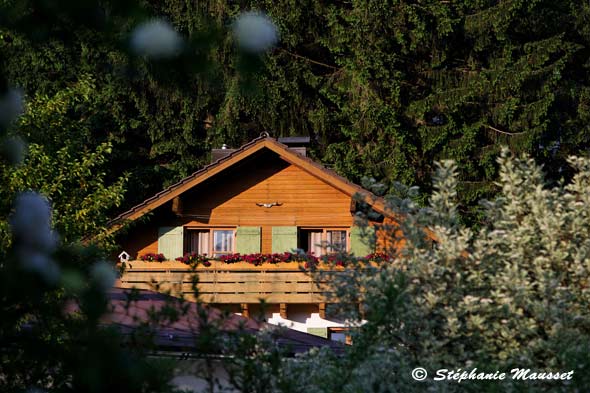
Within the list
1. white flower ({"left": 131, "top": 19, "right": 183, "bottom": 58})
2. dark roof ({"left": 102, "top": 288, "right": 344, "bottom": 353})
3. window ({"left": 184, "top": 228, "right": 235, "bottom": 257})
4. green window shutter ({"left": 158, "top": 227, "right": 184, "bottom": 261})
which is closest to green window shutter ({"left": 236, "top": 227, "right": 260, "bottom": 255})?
window ({"left": 184, "top": 228, "right": 235, "bottom": 257})

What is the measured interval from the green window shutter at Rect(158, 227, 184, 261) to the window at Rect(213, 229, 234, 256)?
2.91 feet

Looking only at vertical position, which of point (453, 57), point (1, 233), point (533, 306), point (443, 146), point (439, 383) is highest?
point (453, 57)

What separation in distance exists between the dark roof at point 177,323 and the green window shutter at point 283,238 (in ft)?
29.7

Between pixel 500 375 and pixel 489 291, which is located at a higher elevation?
pixel 489 291

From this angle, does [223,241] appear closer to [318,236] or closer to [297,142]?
[318,236]

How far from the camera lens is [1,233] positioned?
810cm

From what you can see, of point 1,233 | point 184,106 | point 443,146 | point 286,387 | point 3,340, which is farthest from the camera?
point 184,106

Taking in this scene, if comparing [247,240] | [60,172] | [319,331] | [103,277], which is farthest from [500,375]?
[247,240]

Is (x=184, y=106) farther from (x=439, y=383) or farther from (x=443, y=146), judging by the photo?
(x=439, y=383)

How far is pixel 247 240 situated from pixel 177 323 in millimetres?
13610

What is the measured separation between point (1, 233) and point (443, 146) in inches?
751

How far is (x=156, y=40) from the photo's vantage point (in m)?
1.87

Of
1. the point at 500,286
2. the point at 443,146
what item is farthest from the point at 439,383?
the point at 443,146

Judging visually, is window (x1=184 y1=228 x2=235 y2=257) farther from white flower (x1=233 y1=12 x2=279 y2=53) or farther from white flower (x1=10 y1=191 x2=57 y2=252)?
white flower (x1=233 y1=12 x2=279 y2=53)
